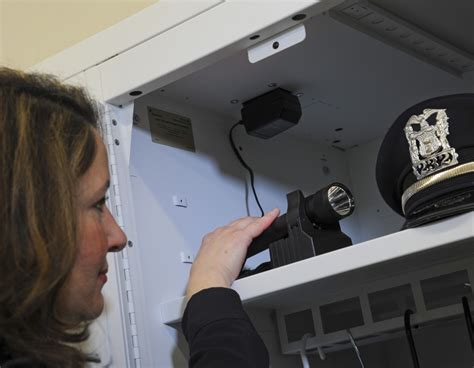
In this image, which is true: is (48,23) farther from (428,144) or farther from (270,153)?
(428,144)

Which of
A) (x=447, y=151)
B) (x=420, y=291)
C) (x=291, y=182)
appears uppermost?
(x=291, y=182)

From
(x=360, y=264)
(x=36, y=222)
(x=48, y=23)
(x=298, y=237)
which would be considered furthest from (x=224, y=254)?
(x=48, y=23)

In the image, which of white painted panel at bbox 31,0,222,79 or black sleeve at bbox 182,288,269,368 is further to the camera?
white painted panel at bbox 31,0,222,79

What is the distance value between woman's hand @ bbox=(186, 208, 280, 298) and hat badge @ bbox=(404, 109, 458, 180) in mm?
226

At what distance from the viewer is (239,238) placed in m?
0.99

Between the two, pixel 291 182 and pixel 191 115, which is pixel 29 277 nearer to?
pixel 191 115

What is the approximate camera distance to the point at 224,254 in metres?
0.98

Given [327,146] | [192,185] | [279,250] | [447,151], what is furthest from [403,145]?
[327,146]

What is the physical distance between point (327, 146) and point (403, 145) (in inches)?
19.4

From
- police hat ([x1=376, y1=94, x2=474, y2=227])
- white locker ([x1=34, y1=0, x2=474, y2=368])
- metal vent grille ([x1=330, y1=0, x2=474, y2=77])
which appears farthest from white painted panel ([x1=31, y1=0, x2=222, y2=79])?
police hat ([x1=376, y1=94, x2=474, y2=227])

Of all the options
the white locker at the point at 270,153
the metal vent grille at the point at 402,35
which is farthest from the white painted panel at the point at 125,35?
the metal vent grille at the point at 402,35

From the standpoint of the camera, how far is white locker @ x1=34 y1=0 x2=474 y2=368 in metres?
0.91

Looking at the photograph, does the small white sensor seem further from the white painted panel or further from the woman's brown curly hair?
the woman's brown curly hair

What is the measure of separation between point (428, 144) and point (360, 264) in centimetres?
14
